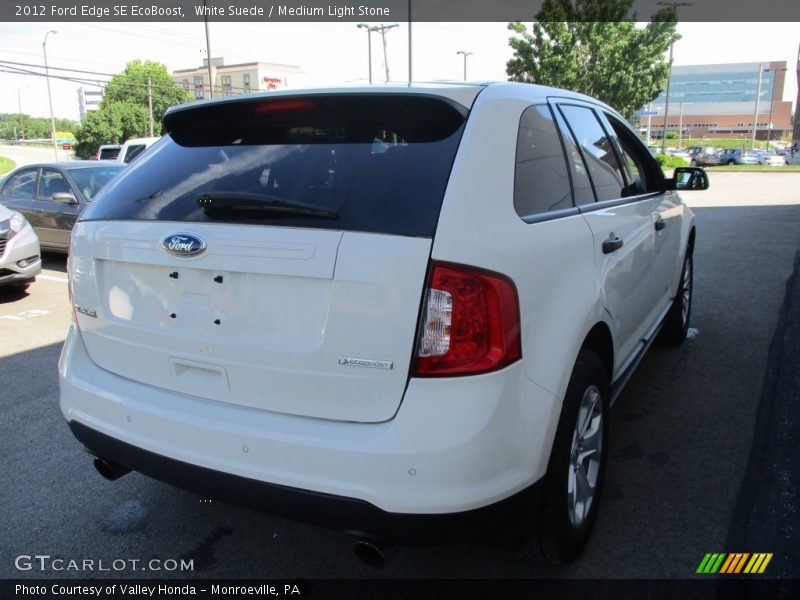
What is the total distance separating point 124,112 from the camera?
67688 millimetres

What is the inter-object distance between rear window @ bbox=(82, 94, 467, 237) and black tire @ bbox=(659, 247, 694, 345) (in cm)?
327

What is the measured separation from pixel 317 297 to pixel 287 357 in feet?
0.71

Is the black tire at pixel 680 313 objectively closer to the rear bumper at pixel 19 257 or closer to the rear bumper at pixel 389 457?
the rear bumper at pixel 389 457

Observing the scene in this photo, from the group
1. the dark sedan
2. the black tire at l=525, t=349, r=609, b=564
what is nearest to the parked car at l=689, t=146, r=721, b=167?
the dark sedan

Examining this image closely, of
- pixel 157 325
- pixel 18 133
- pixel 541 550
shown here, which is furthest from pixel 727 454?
pixel 18 133

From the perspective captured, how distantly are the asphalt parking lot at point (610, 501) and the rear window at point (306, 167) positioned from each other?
132 centimetres

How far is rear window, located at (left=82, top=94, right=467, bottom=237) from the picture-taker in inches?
80.4

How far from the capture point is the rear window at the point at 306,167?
2.04 m

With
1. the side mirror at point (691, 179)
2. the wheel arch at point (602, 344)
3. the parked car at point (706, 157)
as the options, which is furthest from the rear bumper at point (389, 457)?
the parked car at point (706, 157)

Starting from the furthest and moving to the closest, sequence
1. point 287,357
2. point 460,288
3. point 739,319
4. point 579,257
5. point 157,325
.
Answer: point 739,319, point 579,257, point 157,325, point 287,357, point 460,288

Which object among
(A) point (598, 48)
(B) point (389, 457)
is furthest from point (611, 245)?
A: (A) point (598, 48)

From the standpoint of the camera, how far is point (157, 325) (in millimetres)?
2307

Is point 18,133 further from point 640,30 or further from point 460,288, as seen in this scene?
point 460,288
